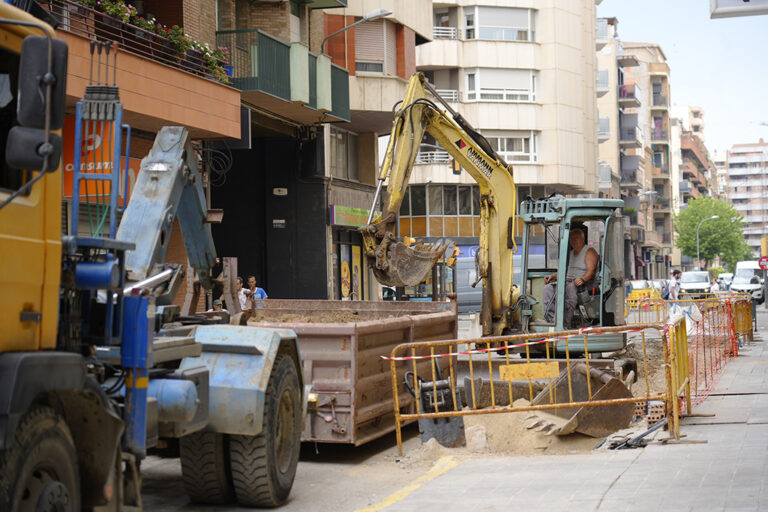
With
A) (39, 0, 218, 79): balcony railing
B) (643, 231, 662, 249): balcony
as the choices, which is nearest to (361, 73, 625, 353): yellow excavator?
(39, 0, 218, 79): balcony railing

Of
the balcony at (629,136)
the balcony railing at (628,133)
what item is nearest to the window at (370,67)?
the balcony at (629,136)

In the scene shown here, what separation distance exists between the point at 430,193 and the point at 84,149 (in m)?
50.4

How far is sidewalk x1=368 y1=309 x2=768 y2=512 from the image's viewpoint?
7.62m

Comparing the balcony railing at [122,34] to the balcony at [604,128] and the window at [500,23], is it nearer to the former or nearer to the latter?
the window at [500,23]

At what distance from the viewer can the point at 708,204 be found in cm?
12556

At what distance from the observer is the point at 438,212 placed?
188 feet

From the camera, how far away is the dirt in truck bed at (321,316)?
470 inches

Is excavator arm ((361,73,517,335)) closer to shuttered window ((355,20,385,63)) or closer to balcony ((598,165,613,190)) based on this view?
shuttered window ((355,20,385,63))

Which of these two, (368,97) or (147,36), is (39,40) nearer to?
(147,36)

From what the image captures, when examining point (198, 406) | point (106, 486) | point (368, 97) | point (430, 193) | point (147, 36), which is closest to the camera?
point (106, 486)

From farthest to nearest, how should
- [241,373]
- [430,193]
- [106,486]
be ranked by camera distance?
[430,193] < [241,373] < [106,486]

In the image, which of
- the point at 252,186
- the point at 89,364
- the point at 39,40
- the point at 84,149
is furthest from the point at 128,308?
the point at 252,186

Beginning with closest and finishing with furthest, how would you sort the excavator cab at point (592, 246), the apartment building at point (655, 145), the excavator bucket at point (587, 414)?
the excavator bucket at point (587, 414)
the excavator cab at point (592, 246)
the apartment building at point (655, 145)

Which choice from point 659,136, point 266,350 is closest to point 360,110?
point 266,350
